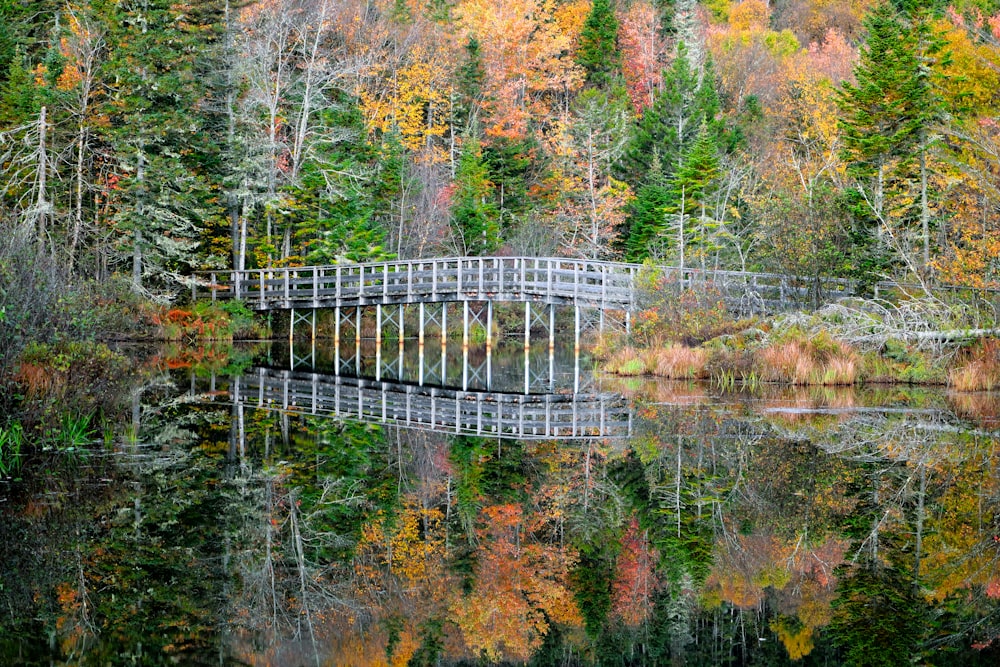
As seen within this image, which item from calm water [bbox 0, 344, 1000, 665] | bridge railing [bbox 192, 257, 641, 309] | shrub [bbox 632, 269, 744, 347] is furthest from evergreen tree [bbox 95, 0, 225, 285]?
calm water [bbox 0, 344, 1000, 665]

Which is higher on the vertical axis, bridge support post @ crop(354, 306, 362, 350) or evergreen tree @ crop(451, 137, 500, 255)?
evergreen tree @ crop(451, 137, 500, 255)

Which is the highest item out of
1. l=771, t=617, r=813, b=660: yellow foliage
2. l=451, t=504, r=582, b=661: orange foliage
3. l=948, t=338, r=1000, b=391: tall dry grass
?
l=948, t=338, r=1000, b=391: tall dry grass

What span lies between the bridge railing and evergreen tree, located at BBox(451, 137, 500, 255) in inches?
124

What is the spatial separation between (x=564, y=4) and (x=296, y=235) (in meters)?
27.7

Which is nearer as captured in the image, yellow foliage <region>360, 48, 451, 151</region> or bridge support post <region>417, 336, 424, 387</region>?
bridge support post <region>417, 336, 424, 387</region>

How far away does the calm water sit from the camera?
5895 millimetres

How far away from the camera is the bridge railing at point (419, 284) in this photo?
2861 cm

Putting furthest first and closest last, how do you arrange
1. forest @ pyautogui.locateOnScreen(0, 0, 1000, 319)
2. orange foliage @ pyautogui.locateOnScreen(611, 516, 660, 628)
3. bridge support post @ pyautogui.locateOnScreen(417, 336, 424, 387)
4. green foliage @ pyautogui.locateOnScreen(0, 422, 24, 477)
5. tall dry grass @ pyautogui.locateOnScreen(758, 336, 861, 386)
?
forest @ pyautogui.locateOnScreen(0, 0, 1000, 319) → bridge support post @ pyautogui.locateOnScreen(417, 336, 424, 387) → tall dry grass @ pyautogui.locateOnScreen(758, 336, 861, 386) → green foliage @ pyautogui.locateOnScreen(0, 422, 24, 477) → orange foliage @ pyautogui.locateOnScreen(611, 516, 660, 628)

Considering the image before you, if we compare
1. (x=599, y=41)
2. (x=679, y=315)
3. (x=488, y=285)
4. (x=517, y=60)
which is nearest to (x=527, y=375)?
(x=679, y=315)

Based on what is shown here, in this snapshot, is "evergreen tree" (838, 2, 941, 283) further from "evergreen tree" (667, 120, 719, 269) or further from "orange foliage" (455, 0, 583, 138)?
"orange foliage" (455, 0, 583, 138)

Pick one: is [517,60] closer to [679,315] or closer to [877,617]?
[679,315]

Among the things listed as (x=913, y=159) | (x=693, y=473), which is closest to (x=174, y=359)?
(x=693, y=473)

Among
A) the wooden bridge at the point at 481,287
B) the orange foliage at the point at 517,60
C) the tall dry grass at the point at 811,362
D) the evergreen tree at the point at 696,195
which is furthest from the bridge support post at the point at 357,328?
the tall dry grass at the point at 811,362

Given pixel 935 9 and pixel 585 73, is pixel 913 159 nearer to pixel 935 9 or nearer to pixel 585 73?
pixel 935 9
